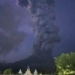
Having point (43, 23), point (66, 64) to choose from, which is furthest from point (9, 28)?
point (66, 64)

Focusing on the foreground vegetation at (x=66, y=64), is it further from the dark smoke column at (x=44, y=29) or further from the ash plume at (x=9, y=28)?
the ash plume at (x=9, y=28)

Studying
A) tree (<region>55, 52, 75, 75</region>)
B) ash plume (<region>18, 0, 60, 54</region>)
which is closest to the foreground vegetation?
tree (<region>55, 52, 75, 75</region>)

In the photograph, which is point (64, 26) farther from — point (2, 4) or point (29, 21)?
point (2, 4)

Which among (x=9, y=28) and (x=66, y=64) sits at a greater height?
(x=9, y=28)

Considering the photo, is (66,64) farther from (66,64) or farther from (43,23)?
(43,23)

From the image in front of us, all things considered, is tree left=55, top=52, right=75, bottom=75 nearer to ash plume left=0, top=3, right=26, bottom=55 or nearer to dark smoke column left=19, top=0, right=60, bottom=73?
dark smoke column left=19, top=0, right=60, bottom=73

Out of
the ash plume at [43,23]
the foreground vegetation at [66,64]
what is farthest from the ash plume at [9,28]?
the foreground vegetation at [66,64]

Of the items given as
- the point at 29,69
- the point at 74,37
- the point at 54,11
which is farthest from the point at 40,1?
the point at 29,69
